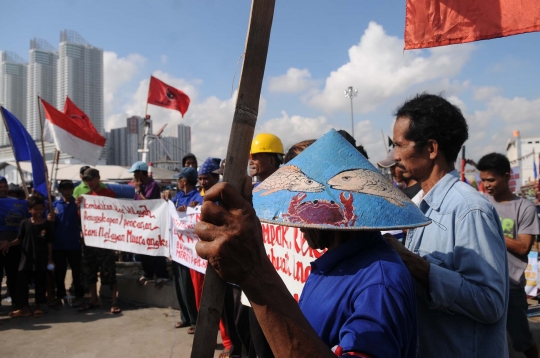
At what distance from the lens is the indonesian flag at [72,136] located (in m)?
8.33

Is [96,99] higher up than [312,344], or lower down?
higher up

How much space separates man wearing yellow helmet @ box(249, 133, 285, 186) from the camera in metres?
3.98

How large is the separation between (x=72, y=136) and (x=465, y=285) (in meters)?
8.85

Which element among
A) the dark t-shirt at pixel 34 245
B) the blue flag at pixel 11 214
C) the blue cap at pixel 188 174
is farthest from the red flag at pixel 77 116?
the blue cap at pixel 188 174

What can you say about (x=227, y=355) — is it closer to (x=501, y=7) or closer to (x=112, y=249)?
(x=112, y=249)

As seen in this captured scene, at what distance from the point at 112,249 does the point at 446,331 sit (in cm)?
584

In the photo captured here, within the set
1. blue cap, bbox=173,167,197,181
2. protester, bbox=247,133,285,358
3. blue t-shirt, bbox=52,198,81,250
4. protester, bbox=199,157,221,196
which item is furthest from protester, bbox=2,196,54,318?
protester, bbox=247,133,285,358

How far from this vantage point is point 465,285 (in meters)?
1.50

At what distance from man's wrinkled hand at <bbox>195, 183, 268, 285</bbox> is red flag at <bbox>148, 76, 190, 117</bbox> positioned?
467 inches

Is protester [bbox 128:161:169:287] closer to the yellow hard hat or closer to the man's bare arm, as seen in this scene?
the yellow hard hat

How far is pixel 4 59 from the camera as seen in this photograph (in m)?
67.9

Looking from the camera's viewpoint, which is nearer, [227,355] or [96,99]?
[227,355]

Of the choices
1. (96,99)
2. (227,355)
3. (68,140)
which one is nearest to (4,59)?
(96,99)

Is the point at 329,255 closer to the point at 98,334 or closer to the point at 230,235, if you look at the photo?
the point at 230,235
